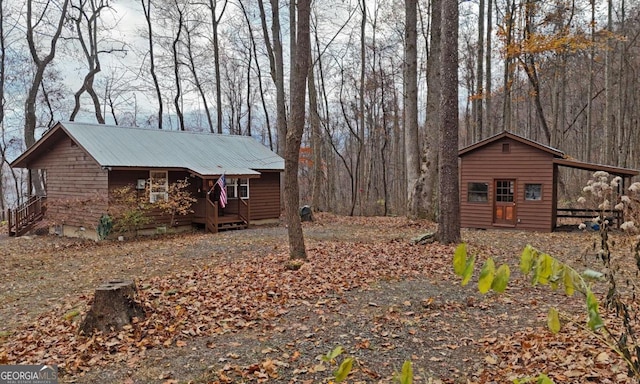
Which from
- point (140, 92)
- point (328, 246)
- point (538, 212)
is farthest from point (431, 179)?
point (140, 92)

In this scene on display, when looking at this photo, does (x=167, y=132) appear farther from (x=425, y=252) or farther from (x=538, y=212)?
(x=538, y=212)

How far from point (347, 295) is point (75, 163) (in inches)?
567

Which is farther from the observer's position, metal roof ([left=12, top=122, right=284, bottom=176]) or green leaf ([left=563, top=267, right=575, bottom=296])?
metal roof ([left=12, top=122, right=284, bottom=176])

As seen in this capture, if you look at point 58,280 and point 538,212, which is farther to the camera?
point 538,212

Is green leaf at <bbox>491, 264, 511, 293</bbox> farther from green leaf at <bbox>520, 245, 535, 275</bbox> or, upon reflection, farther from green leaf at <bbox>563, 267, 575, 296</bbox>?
green leaf at <bbox>563, 267, 575, 296</bbox>

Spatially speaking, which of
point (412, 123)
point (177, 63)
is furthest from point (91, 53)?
point (412, 123)

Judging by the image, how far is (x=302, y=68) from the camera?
8258 mm

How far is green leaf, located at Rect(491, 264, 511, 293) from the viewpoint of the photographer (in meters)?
1.25

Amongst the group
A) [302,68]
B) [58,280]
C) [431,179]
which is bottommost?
[58,280]

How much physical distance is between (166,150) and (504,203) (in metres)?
13.7

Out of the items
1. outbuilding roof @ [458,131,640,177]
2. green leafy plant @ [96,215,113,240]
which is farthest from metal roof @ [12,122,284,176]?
outbuilding roof @ [458,131,640,177]

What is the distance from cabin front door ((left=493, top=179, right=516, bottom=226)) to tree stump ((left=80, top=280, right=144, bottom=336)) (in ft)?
44.7

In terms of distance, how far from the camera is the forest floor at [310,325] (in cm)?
412

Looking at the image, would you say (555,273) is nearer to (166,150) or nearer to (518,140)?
(518,140)
